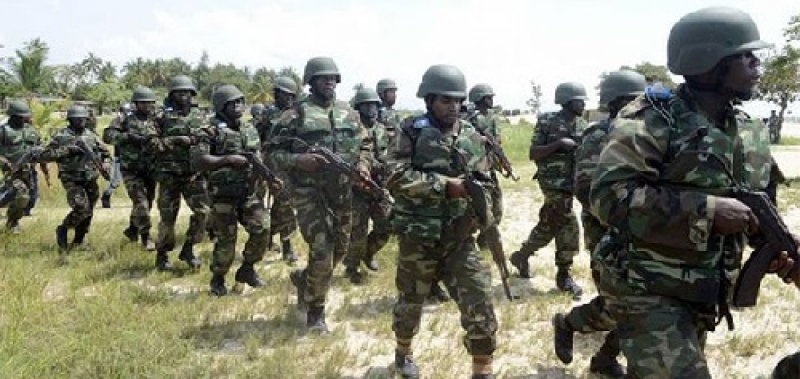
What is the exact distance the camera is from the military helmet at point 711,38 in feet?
8.54

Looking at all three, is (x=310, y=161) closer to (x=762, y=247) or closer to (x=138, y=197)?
(x=762, y=247)

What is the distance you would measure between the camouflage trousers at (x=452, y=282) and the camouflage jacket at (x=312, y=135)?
1469 mm

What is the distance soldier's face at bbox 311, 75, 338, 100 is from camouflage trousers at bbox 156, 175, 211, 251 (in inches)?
100

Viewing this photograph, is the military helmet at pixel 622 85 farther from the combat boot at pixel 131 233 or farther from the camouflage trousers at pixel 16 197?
the camouflage trousers at pixel 16 197

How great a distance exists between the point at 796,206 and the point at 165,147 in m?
10.7

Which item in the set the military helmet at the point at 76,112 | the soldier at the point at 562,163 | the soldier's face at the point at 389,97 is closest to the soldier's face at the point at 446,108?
the soldier at the point at 562,163

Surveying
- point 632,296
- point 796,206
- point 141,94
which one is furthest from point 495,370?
point 796,206

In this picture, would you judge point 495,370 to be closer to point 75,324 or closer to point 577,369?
point 577,369

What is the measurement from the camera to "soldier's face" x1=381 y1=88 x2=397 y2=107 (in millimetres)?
9430

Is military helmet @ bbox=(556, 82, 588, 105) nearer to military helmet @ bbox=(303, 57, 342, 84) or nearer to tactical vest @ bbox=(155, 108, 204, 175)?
military helmet @ bbox=(303, 57, 342, 84)

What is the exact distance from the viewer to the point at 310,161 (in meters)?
5.17

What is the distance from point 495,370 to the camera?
15.0 ft

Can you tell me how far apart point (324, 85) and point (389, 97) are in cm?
399

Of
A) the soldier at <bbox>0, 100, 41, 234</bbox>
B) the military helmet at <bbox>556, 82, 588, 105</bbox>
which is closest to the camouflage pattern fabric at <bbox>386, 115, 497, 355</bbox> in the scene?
the military helmet at <bbox>556, 82, 588, 105</bbox>
